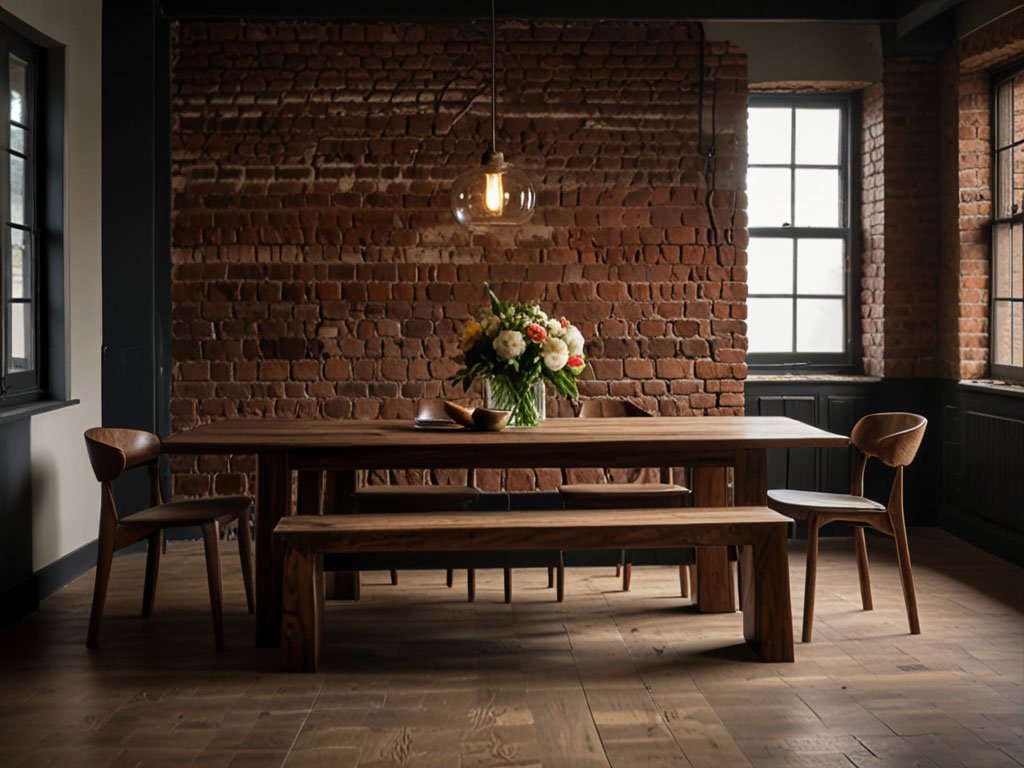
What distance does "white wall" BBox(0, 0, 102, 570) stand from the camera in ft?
18.0

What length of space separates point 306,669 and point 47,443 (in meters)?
2.05

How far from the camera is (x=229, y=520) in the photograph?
4973mm

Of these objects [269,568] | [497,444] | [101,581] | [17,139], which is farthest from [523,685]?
[17,139]

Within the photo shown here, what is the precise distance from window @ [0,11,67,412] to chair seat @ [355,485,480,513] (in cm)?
163

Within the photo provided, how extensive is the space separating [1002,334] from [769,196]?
1615 mm

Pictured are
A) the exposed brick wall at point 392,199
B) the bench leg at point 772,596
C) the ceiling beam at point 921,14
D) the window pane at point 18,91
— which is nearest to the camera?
the bench leg at point 772,596

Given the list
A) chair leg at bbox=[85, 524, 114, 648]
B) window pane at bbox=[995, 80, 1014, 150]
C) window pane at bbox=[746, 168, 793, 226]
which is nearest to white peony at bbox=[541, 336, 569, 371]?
chair leg at bbox=[85, 524, 114, 648]

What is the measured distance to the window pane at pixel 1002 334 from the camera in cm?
673

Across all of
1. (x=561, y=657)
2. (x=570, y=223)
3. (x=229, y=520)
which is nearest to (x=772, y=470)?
(x=570, y=223)

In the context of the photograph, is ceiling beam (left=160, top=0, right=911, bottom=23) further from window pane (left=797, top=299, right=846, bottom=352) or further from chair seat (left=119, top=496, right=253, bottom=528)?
chair seat (left=119, top=496, right=253, bottom=528)

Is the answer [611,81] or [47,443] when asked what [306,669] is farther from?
[611,81]

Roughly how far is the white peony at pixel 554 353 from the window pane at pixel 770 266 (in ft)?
8.96

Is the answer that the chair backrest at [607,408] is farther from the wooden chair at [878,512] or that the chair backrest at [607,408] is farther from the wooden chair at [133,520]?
the wooden chair at [133,520]

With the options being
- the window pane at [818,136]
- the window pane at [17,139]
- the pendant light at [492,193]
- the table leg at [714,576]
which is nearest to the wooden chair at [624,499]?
the table leg at [714,576]
